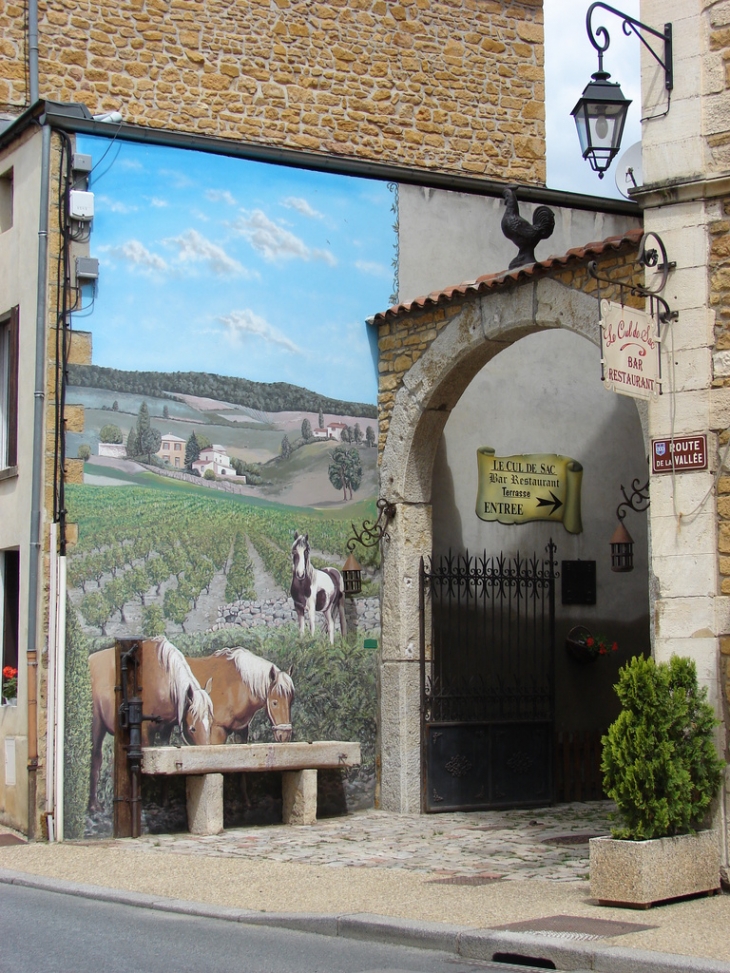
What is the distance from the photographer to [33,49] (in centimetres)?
1423

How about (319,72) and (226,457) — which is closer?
(226,457)

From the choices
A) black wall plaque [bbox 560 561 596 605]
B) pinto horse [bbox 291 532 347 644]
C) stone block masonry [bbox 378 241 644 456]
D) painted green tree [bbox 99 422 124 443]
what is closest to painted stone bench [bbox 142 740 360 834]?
pinto horse [bbox 291 532 347 644]

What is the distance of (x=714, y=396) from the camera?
772 cm

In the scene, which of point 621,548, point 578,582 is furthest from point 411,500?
point 578,582

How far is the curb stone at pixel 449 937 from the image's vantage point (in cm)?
571

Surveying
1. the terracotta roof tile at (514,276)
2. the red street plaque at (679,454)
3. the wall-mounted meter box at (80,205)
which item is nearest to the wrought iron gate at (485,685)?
the terracotta roof tile at (514,276)

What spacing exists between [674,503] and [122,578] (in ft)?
15.5

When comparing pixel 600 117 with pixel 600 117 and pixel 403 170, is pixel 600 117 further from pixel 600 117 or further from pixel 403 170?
pixel 403 170

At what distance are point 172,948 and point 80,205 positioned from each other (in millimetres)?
6427

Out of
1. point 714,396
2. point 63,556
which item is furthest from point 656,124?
point 63,556

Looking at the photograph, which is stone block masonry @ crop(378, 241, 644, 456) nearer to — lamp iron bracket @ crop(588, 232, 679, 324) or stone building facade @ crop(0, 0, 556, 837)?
stone building facade @ crop(0, 0, 556, 837)

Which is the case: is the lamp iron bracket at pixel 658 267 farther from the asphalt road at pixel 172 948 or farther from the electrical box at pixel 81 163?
the electrical box at pixel 81 163

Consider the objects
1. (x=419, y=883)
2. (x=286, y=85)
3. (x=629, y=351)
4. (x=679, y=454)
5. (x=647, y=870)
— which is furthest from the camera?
(x=286, y=85)

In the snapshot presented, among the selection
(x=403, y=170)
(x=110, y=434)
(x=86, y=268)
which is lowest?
(x=110, y=434)
